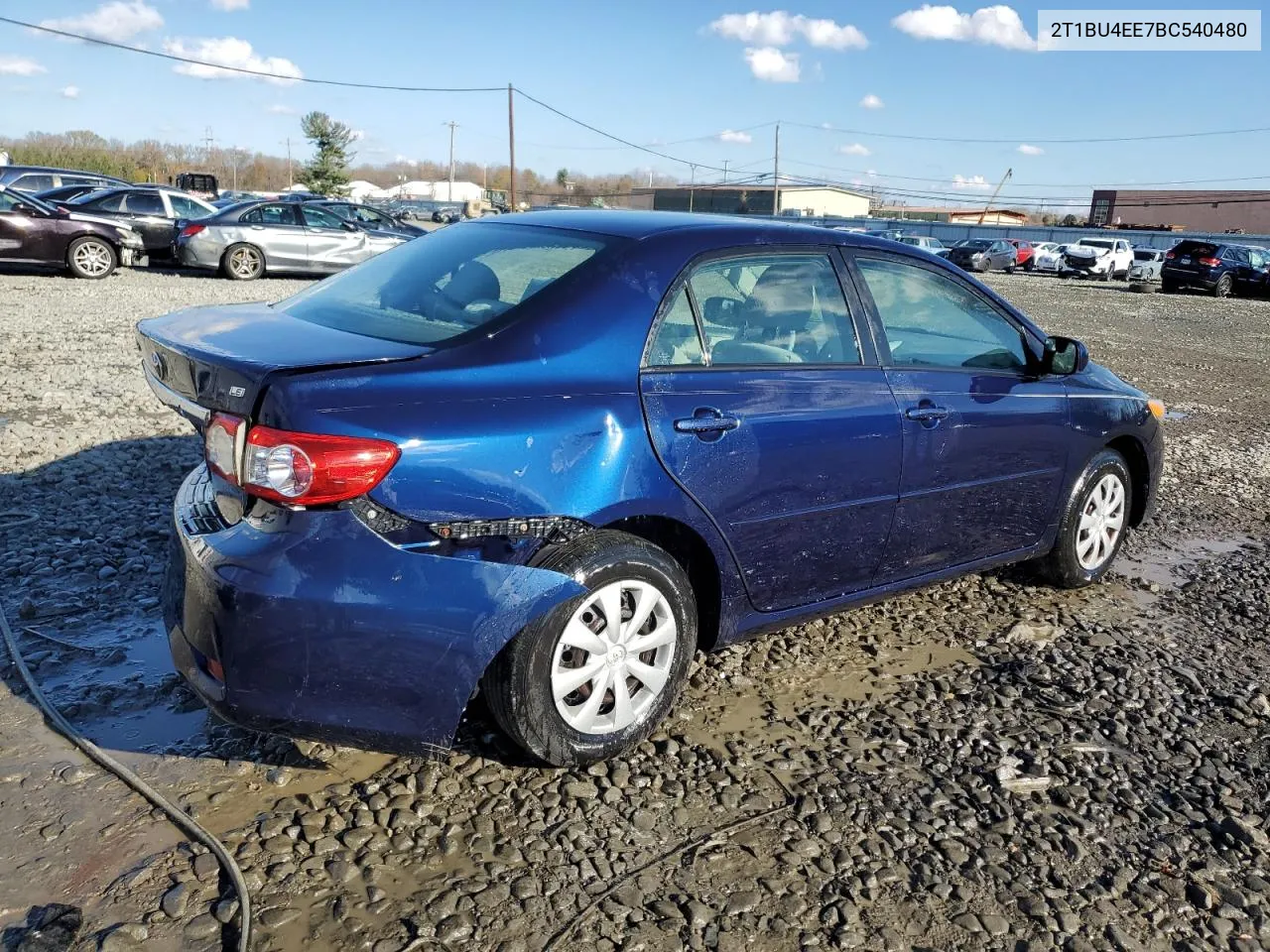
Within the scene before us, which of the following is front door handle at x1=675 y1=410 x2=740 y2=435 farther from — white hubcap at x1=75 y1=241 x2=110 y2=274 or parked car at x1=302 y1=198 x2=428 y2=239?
white hubcap at x1=75 y1=241 x2=110 y2=274

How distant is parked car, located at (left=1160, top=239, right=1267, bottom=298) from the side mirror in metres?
28.2

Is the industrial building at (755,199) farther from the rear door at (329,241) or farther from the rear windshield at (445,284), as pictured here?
the rear windshield at (445,284)

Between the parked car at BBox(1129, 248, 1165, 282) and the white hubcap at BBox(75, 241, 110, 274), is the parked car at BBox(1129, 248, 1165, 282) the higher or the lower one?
the lower one

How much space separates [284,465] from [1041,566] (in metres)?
3.67

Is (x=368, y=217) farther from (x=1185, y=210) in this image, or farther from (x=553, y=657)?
(x=1185, y=210)

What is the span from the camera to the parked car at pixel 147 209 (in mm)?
18984

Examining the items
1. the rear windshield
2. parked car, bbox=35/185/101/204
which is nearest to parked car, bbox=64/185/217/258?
parked car, bbox=35/185/101/204

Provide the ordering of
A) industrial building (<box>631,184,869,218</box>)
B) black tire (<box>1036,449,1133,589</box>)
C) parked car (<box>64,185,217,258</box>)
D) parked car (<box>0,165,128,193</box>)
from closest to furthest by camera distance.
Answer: black tire (<box>1036,449,1133,589</box>) → parked car (<box>64,185,217,258</box>) → parked car (<box>0,165,128,193</box>) → industrial building (<box>631,184,869,218</box>)

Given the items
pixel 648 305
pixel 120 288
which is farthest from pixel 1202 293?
pixel 648 305

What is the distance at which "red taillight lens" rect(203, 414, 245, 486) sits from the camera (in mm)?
2697

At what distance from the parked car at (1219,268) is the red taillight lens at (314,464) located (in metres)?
31.2

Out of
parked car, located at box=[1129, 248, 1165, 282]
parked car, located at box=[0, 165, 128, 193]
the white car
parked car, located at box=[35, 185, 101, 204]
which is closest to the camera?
parked car, located at box=[35, 185, 101, 204]

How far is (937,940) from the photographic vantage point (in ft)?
8.19

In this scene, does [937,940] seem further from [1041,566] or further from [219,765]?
[1041,566]
